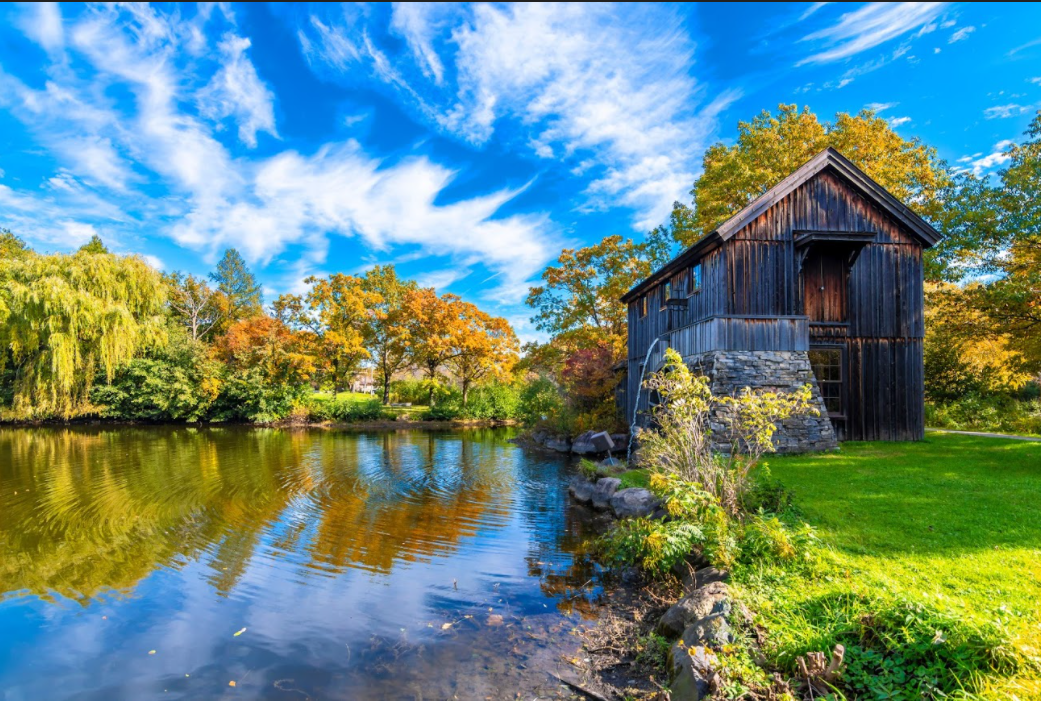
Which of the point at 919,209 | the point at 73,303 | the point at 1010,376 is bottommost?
the point at 1010,376

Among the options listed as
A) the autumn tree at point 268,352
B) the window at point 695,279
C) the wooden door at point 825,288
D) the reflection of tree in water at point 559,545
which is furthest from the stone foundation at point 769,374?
the autumn tree at point 268,352

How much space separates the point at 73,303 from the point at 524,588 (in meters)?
28.3

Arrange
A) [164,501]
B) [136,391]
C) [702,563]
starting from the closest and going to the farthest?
[702,563]
[164,501]
[136,391]

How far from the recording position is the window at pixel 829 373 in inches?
578

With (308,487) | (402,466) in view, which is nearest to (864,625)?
(308,487)

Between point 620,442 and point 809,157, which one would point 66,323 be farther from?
point 809,157

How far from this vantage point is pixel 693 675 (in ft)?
12.7

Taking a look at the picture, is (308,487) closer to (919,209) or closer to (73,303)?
(73,303)

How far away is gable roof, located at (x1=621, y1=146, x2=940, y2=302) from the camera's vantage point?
14.0m

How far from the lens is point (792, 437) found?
13.1 m

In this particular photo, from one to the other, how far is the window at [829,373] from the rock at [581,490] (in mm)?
7780

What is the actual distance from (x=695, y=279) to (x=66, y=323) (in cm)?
2938

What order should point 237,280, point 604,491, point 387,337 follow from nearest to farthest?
point 604,491, point 387,337, point 237,280

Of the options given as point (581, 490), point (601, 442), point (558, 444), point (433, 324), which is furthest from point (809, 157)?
point (433, 324)
